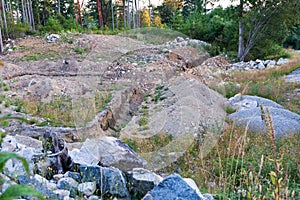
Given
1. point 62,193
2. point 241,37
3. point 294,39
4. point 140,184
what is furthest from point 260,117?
point 294,39

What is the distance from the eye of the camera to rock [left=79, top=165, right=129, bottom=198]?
105 inches

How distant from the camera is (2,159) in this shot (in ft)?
2.72

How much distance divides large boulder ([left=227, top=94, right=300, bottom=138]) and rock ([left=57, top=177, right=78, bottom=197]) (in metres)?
2.77

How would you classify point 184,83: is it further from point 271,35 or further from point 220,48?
point 220,48

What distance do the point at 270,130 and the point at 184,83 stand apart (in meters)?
7.23

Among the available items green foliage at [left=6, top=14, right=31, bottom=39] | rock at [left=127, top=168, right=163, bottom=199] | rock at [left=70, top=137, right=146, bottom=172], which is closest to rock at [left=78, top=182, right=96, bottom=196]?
rock at [left=127, top=168, right=163, bottom=199]

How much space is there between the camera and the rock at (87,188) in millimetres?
2507

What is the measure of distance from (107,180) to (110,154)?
0.99 m

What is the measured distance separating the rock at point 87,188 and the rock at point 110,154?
31.4 inches

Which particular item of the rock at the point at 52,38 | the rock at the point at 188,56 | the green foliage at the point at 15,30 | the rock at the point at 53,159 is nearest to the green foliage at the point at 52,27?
the green foliage at the point at 15,30

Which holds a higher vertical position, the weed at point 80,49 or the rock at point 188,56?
the weed at point 80,49

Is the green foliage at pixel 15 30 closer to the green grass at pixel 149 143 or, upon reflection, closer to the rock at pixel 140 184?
the green grass at pixel 149 143

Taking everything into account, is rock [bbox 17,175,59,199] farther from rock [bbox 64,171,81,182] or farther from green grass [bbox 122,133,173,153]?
green grass [bbox 122,133,173,153]

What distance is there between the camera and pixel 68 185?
259cm
